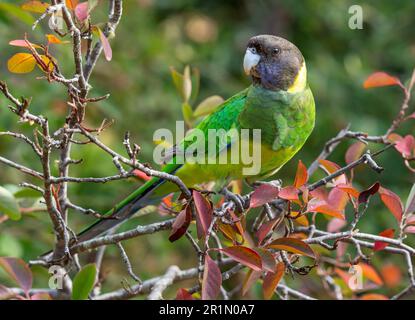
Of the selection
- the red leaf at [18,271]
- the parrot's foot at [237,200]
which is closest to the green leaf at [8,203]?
the red leaf at [18,271]

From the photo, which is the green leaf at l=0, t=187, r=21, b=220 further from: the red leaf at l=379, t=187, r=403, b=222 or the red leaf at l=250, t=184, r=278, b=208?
the red leaf at l=379, t=187, r=403, b=222

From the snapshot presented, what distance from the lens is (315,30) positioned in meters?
4.36

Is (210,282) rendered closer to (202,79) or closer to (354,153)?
(354,153)

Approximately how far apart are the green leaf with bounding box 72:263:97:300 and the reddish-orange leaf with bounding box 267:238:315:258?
464 millimetres

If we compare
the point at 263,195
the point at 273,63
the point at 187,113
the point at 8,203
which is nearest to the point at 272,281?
the point at 263,195

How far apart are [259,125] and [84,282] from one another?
3.01 ft

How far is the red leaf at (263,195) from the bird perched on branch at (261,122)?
0.67m

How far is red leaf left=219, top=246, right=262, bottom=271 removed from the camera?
1446 mm

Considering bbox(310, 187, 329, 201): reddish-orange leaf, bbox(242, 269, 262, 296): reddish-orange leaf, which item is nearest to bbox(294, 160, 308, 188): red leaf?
bbox(310, 187, 329, 201): reddish-orange leaf

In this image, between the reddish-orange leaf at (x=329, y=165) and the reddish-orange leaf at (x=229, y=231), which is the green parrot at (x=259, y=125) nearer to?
the reddish-orange leaf at (x=329, y=165)

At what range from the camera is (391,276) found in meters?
2.90

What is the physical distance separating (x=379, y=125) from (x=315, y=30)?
3.41ft

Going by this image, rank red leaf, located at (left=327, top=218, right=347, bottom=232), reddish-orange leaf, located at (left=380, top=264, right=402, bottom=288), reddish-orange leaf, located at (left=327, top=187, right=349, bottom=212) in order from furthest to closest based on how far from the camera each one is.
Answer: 1. reddish-orange leaf, located at (left=380, top=264, right=402, bottom=288)
2. red leaf, located at (left=327, top=218, right=347, bottom=232)
3. reddish-orange leaf, located at (left=327, top=187, right=349, bottom=212)

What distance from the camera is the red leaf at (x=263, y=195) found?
5.12 feet
